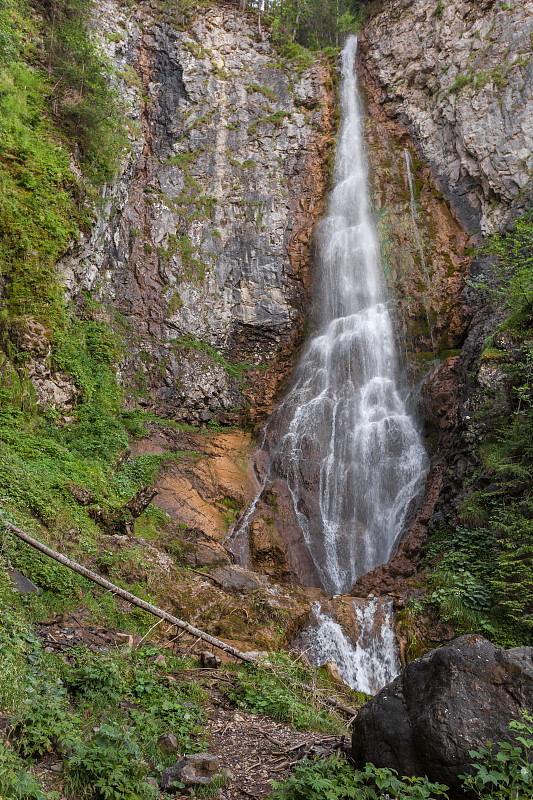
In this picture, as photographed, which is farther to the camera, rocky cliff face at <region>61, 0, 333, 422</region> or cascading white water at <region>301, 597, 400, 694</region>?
rocky cliff face at <region>61, 0, 333, 422</region>

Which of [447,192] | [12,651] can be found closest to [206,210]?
[447,192]

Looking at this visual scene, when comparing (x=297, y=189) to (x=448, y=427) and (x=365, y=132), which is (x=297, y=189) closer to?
(x=365, y=132)

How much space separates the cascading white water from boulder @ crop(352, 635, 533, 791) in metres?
5.74

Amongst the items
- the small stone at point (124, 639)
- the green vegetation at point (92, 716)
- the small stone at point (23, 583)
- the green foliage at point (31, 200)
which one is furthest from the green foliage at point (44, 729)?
the green foliage at point (31, 200)

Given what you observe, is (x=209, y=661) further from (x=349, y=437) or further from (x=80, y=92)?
(x=80, y=92)

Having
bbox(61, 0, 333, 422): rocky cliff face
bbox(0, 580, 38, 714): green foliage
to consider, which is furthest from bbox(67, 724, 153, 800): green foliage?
bbox(61, 0, 333, 422): rocky cliff face

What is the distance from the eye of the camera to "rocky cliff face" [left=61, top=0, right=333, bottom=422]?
60.5 ft

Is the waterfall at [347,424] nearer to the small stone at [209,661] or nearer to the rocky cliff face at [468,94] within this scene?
the rocky cliff face at [468,94]

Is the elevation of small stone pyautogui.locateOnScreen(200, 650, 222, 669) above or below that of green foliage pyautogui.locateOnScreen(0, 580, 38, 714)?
below

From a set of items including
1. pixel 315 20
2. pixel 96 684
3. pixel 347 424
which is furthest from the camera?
pixel 315 20

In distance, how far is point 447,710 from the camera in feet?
11.0

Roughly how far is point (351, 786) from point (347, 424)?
43.2 ft

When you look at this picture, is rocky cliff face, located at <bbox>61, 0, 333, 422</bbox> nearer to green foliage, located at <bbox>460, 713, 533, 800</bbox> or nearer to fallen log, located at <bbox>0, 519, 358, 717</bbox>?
fallen log, located at <bbox>0, 519, 358, 717</bbox>

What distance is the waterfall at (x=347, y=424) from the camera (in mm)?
13672
